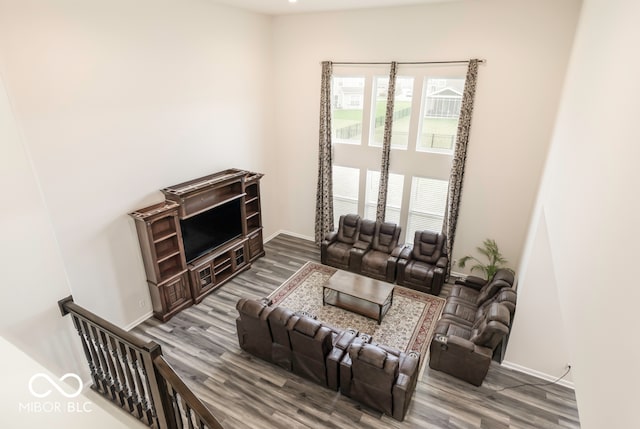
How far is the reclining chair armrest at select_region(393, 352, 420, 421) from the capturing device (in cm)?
408

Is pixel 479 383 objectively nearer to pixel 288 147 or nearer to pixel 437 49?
pixel 437 49

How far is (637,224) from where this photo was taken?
1435 millimetres

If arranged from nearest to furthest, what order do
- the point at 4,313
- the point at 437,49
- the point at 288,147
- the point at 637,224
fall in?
the point at 637,224, the point at 4,313, the point at 437,49, the point at 288,147

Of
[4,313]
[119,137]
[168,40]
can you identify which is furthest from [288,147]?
[4,313]

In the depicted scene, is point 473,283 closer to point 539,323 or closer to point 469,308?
point 469,308

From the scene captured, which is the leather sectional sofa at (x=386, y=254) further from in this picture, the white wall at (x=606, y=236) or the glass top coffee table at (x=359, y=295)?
the white wall at (x=606, y=236)

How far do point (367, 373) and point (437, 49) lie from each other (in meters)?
5.65

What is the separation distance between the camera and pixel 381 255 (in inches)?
291

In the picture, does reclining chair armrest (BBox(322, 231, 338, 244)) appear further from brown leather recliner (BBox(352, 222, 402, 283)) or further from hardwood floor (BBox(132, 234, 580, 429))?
hardwood floor (BBox(132, 234, 580, 429))

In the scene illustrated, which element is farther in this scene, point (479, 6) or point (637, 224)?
point (479, 6)

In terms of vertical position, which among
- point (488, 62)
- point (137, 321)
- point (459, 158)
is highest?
point (488, 62)

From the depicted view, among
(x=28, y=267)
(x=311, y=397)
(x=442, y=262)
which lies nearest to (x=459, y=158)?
(x=442, y=262)

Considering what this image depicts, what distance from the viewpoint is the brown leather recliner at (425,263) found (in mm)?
6703

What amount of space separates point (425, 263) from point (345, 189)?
2.57 metres
